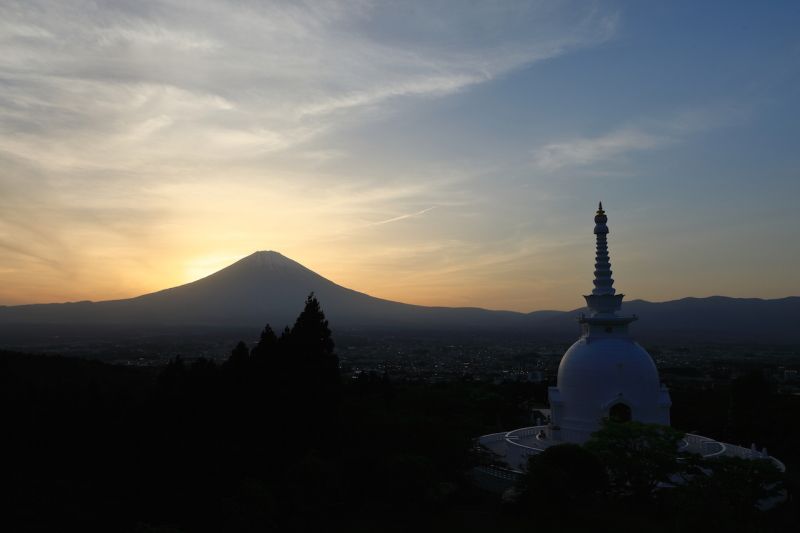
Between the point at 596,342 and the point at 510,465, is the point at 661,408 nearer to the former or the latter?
the point at 596,342

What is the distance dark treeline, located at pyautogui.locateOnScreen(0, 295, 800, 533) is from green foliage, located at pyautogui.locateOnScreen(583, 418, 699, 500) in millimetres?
508

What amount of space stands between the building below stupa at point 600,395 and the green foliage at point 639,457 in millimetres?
3188

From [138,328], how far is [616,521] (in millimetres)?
183277

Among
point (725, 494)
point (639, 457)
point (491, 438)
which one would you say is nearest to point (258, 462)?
point (639, 457)

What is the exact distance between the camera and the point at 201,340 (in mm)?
139625

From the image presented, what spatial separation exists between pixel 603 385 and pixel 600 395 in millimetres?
407

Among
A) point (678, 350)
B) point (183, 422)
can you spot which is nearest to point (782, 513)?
point (183, 422)

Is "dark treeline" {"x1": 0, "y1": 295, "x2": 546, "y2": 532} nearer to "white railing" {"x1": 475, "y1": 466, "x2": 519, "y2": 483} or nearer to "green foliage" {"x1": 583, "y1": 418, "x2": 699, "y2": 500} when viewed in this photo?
"white railing" {"x1": 475, "y1": 466, "x2": 519, "y2": 483}

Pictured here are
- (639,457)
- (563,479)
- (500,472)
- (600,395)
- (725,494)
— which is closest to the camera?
(725,494)

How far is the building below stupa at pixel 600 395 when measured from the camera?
23328mm

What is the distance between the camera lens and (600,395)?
23.7m

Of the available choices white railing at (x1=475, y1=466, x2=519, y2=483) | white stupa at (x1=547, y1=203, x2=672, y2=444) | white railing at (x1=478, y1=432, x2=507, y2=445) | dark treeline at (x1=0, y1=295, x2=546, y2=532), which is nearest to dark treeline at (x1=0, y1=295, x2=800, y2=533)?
dark treeline at (x1=0, y1=295, x2=546, y2=532)

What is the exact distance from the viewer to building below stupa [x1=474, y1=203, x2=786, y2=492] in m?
23.3

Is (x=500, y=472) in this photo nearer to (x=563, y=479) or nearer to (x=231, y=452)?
(x=563, y=479)
